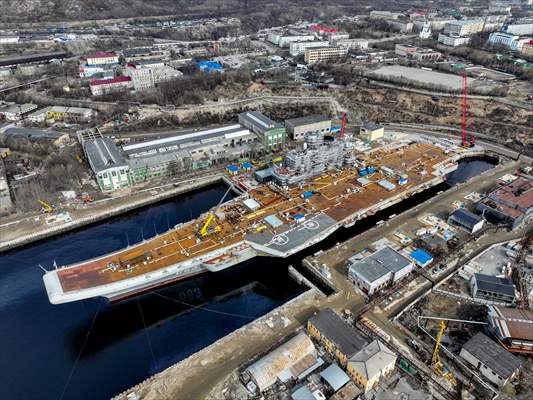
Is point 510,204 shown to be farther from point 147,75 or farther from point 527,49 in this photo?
point 527,49

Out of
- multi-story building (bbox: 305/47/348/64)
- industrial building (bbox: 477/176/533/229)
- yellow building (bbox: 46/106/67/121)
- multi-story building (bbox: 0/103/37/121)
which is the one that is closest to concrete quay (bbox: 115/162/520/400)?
industrial building (bbox: 477/176/533/229)

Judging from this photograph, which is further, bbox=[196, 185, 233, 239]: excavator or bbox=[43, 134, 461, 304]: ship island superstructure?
bbox=[196, 185, 233, 239]: excavator

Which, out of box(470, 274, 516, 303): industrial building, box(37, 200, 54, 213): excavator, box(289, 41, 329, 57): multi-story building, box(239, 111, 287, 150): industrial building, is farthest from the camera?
box(289, 41, 329, 57): multi-story building

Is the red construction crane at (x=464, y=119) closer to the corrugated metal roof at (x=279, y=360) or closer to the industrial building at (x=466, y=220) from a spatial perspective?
the industrial building at (x=466, y=220)

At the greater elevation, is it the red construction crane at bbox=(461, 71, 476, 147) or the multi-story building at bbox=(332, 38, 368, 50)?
the multi-story building at bbox=(332, 38, 368, 50)

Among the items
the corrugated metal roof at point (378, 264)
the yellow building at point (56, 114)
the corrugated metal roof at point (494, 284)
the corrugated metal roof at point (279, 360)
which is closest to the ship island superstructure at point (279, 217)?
the corrugated metal roof at point (378, 264)

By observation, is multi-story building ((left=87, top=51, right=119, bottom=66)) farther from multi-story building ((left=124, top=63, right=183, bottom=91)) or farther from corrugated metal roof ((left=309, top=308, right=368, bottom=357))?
corrugated metal roof ((left=309, top=308, right=368, bottom=357))
